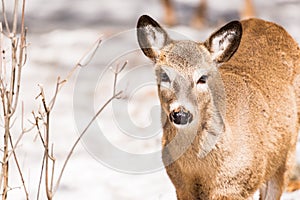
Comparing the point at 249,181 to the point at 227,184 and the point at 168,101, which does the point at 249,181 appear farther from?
the point at 168,101

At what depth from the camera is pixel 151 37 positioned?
14.1 ft

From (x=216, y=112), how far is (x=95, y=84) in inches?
238

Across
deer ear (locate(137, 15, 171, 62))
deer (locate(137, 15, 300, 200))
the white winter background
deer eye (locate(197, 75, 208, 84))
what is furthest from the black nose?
deer ear (locate(137, 15, 171, 62))

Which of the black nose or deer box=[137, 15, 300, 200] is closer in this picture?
the black nose

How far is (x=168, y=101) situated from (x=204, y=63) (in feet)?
1.00

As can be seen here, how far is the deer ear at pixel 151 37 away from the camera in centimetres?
426

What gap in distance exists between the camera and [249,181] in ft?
14.2

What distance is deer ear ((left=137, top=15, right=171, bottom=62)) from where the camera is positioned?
4262mm

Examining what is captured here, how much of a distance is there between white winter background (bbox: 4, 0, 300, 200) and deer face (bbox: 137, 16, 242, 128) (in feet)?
0.88

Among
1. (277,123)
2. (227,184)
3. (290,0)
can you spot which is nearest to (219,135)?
(227,184)

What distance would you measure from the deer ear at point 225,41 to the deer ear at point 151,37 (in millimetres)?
255

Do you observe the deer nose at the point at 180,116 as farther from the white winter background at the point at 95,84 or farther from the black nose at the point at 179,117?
the white winter background at the point at 95,84

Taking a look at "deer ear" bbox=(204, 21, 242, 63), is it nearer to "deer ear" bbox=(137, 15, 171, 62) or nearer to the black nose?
"deer ear" bbox=(137, 15, 171, 62)

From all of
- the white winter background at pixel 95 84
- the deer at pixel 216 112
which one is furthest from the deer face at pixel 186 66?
the white winter background at pixel 95 84
